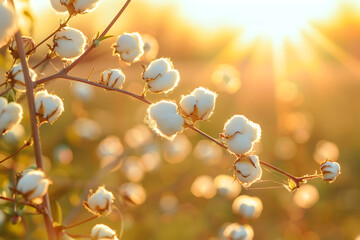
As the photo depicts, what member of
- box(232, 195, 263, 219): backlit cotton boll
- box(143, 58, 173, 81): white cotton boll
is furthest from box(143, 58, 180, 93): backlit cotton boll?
box(232, 195, 263, 219): backlit cotton boll

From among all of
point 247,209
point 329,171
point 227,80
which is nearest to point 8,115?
point 329,171

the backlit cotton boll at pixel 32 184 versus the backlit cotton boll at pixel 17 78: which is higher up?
the backlit cotton boll at pixel 17 78

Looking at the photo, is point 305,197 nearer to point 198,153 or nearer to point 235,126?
point 198,153

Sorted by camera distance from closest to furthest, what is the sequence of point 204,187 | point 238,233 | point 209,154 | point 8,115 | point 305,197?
point 8,115 → point 238,233 → point 204,187 → point 305,197 → point 209,154

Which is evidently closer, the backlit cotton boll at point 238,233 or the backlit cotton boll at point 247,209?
the backlit cotton boll at point 238,233

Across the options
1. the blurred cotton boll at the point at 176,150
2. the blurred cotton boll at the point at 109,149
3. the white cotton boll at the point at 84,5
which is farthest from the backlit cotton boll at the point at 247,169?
the blurred cotton boll at the point at 176,150

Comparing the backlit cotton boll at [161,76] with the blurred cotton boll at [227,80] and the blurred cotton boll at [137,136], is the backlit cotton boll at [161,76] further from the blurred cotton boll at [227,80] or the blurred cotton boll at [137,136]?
the blurred cotton boll at [137,136]

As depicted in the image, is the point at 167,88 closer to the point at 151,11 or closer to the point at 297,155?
the point at 297,155
